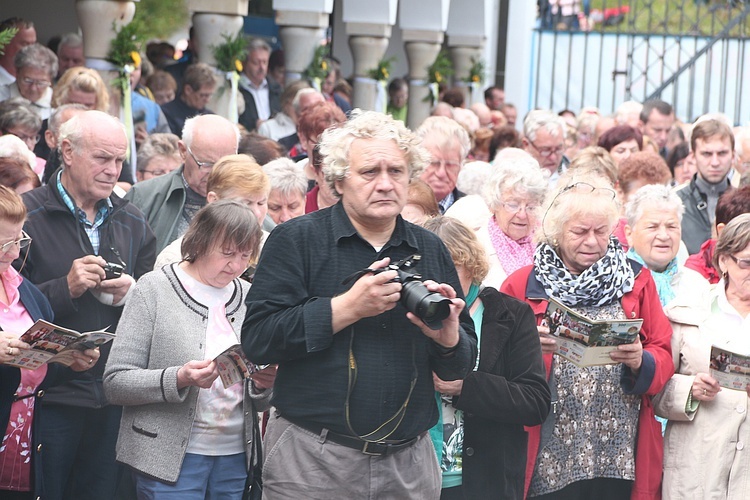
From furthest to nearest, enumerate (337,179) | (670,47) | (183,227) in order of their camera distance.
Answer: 1. (670,47)
2. (183,227)
3. (337,179)

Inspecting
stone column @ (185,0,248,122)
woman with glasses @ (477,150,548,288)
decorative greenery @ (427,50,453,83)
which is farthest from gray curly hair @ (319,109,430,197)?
decorative greenery @ (427,50,453,83)

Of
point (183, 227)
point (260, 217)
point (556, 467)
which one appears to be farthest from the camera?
point (183, 227)

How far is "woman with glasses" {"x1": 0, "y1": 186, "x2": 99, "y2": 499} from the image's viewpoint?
4.78m

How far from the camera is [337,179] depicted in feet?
13.3

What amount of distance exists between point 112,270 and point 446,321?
2022 mm

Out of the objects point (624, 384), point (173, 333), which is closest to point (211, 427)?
point (173, 333)

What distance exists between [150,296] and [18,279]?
0.61 m

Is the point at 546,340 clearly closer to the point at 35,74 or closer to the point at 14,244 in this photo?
the point at 14,244

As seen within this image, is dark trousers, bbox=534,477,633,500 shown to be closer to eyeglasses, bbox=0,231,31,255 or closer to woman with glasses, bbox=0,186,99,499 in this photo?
woman with glasses, bbox=0,186,99,499

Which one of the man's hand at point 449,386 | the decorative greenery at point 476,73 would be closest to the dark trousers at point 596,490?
the man's hand at point 449,386

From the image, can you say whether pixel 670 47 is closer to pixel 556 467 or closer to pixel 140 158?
pixel 140 158

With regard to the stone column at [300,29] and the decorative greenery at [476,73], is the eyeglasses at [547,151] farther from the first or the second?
the decorative greenery at [476,73]

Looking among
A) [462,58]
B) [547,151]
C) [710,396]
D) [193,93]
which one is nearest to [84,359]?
[710,396]

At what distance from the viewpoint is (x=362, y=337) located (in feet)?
12.7
